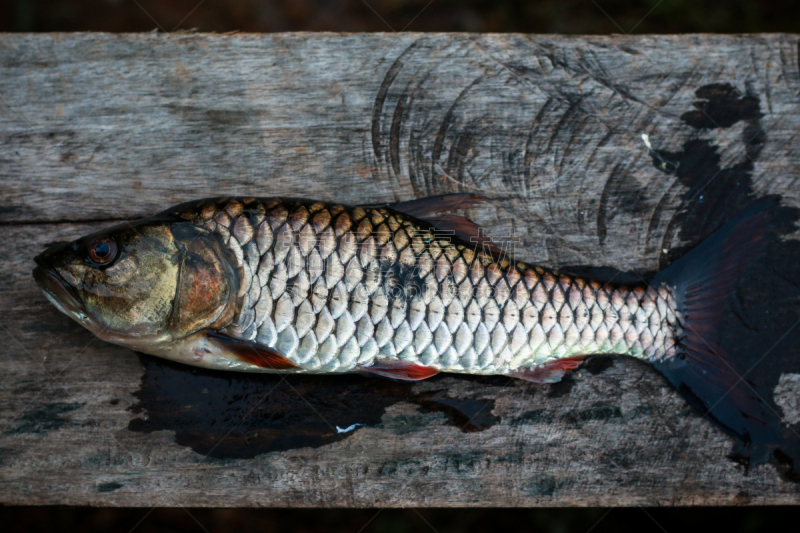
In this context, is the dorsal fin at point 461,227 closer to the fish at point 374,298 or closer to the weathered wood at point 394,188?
the fish at point 374,298

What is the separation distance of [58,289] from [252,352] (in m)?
0.81

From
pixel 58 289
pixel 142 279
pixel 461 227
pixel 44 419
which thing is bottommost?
pixel 44 419

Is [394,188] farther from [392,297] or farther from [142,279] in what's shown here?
[142,279]

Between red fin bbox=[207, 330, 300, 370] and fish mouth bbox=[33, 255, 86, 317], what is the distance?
20.8 inches

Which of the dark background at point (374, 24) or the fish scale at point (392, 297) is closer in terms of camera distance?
the fish scale at point (392, 297)

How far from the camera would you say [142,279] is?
6.45 ft

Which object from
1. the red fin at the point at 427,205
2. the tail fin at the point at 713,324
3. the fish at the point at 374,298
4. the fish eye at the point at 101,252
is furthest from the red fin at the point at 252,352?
the tail fin at the point at 713,324

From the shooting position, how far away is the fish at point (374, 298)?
1.99m

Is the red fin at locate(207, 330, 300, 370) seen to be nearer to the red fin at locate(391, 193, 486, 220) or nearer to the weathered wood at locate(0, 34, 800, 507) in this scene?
the weathered wood at locate(0, 34, 800, 507)

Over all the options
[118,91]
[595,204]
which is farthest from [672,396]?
[118,91]

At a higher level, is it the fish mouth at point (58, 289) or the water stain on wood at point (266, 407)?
the fish mouth at point (58, 289)

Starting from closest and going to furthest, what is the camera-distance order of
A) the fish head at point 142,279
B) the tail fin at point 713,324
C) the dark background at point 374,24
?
the fish head at point 142,279 → the tail fin at point 713,324 → the dark background at point 374,24

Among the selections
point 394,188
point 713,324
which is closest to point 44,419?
point 394,188

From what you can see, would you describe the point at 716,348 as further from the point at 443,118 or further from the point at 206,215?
the point at 206,215
